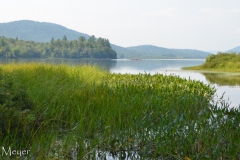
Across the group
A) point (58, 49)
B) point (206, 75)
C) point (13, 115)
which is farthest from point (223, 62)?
point (58, 49)

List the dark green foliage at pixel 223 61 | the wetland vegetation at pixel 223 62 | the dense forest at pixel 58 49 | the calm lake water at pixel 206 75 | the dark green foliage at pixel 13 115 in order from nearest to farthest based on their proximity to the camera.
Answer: the dark green foliage at pixel 13 115 → the calm lake water at pixel 206 75 → the wetland vegetation at pixel 223 62 → the dark green foliage at pixel 223 61 → the dense forest at pixel 58 49

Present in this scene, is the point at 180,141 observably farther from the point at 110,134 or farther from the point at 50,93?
the point at 50,93

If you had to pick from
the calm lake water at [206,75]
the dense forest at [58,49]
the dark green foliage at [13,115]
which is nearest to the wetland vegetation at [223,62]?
the calm lake water at [206,75]

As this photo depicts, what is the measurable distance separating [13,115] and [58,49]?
10423cm

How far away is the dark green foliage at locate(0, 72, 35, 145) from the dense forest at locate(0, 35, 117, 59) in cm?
8224

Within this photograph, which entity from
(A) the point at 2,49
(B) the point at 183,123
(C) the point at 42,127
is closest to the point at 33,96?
(C) the point at 42,127

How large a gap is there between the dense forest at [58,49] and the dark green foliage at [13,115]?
82.2 m

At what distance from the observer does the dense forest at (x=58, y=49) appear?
89.1 m

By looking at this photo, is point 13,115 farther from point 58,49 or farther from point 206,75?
point 58,49

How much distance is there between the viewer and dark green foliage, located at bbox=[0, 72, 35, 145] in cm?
431

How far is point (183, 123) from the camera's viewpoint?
5012 millimetres

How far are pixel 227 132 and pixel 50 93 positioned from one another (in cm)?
Result: 392

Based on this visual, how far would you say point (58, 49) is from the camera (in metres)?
106

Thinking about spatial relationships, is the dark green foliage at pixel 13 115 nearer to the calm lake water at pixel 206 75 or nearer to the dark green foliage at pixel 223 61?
the calm lake water at pixel 206 75
